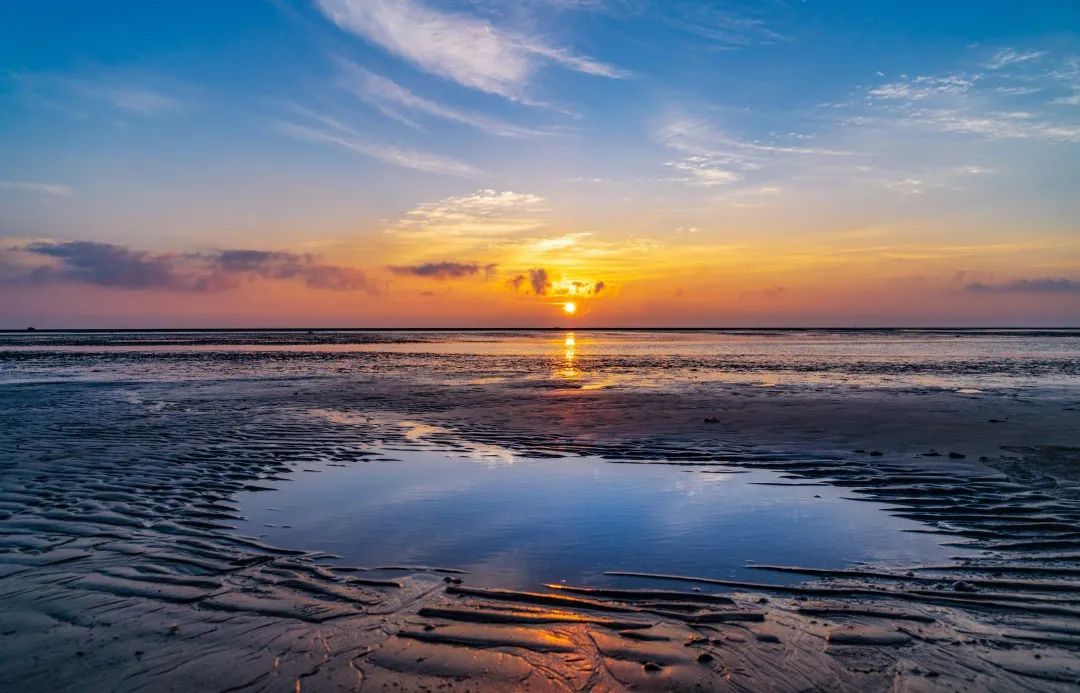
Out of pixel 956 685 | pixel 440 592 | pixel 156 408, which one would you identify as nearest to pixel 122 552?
pixel 440 592

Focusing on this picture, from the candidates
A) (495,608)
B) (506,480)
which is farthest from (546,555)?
(506,480)

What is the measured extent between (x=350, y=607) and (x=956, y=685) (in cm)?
508

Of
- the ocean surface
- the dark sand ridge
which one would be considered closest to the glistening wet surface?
the ocean surface

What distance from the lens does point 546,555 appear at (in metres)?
7.61

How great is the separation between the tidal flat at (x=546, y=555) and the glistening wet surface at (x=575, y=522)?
6 centimetres

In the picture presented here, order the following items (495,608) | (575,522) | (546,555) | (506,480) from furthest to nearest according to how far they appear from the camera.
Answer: (506,480) < (575,522) < (546,555) < (495,608)

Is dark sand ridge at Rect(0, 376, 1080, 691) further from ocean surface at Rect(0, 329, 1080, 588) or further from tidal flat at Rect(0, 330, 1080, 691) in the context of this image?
ocean surface at Rect(0, 329, 1080, 588)

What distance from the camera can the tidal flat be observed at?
5.02 m

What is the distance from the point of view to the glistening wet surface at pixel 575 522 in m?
7.43

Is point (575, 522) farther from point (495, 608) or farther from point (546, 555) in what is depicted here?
point (495, 608)

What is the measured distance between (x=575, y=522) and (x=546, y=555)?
150 centimetres

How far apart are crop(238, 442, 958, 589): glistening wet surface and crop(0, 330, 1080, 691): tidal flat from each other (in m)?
0.06

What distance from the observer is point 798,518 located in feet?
30.2

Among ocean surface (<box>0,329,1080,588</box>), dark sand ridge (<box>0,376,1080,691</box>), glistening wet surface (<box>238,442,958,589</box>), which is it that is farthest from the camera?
ocean surface (<box>0,329,1080,588</box>)
